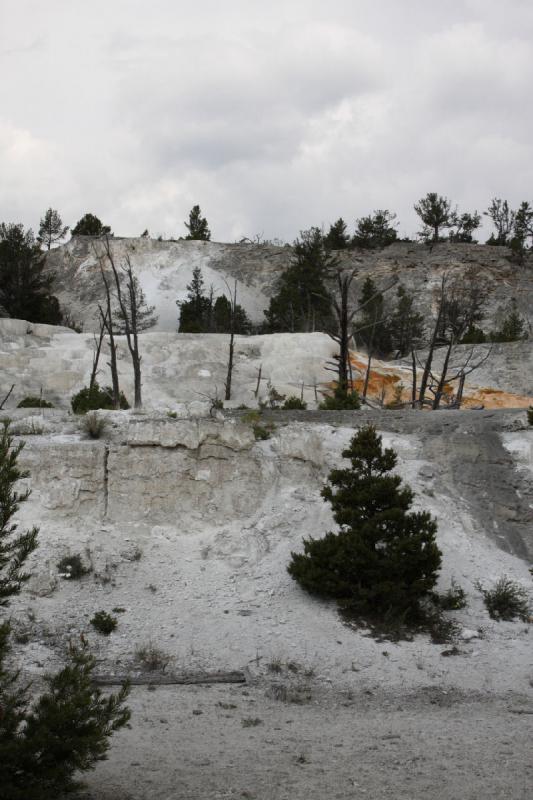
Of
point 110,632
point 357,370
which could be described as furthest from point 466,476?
point 357,370

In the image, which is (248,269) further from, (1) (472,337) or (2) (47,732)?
(2) (47,732)

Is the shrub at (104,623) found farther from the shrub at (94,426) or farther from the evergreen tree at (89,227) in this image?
the evergreen tree at (89,227)

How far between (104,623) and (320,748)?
5916 millimetres

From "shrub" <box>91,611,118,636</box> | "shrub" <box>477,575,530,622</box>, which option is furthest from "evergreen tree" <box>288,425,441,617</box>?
"shrub" <box>91,611,118,636</box>

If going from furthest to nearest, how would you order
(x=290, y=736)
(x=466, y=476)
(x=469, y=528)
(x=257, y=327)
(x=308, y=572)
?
(x=257, y=327), (x=466, y=476), (x=469, y=528), (x=308, y=572), (x=290, y=736)

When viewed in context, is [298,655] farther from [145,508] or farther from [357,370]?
[357,370]

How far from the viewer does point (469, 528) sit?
1742cm

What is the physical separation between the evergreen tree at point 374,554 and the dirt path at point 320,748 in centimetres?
245

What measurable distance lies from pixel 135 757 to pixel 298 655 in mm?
4951

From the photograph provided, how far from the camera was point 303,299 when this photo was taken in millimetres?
54625

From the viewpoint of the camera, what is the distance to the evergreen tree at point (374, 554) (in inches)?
564

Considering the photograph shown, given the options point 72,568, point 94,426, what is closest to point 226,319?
point 94,426

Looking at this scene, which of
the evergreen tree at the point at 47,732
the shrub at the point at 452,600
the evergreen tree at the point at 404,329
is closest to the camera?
the evergreen tree at the point at 47,732

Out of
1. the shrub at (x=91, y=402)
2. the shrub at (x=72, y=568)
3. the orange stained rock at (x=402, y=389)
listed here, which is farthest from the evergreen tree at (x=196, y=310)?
the shrub at (x=72, y=568)
